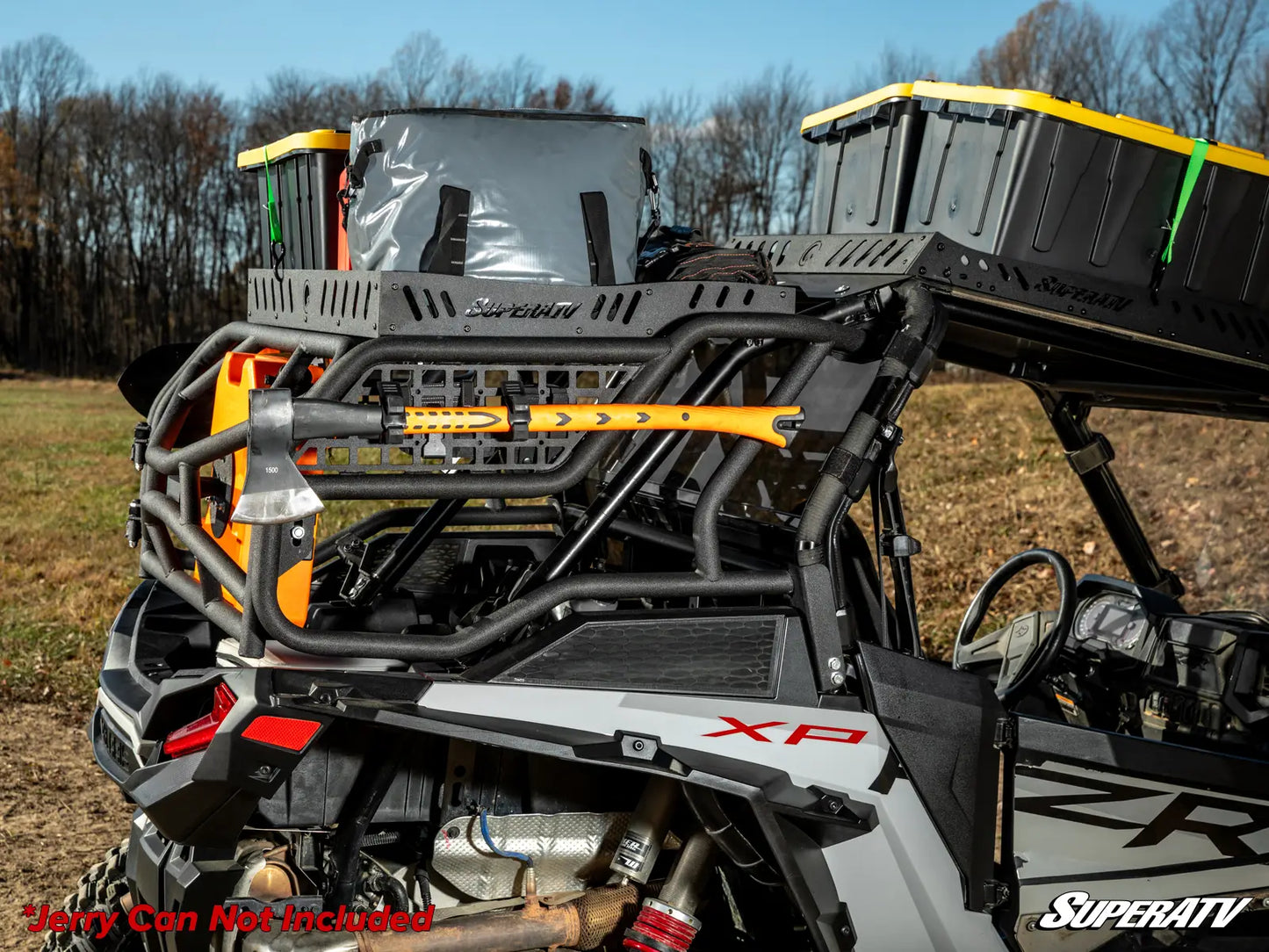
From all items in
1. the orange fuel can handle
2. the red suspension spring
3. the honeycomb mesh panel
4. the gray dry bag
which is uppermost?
the gray dry bag

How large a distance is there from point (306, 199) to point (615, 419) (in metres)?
1.12

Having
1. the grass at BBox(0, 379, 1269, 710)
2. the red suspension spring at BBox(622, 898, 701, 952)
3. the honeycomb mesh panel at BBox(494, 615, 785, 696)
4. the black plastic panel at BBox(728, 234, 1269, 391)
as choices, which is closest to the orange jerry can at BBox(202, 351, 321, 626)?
the honeycomb mesh panel at BBox(494, 615, 785, 696)

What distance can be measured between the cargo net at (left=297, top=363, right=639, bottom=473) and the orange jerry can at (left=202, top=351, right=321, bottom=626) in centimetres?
24

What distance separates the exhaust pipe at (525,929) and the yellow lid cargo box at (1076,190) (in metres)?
1.67

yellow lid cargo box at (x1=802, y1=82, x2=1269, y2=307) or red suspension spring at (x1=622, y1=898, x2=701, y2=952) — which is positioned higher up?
yellow lid cargo box at (x1=802, y1=82, x2=1269, y2=307)

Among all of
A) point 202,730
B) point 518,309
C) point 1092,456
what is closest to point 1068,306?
point 518,309

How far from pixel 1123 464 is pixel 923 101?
443 inches

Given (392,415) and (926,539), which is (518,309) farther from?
(926,539)

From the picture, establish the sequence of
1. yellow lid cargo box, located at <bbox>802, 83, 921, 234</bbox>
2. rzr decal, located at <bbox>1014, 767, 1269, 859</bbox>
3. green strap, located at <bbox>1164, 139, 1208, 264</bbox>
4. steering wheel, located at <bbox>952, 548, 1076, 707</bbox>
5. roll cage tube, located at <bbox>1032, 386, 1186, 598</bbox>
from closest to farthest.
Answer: rzr decal, located at <bbox>1014, 767, 1269, 859</bbox>, green strap, located at <bbox>1164, 139, 1208, 264</bbox>, yellow lid cargo box, located at <bbox>802, 83, 921, 234</bbox>, steering wheel, located at <bbox>952, 548, 1076, 707</bbox>, roll cage tube, located at <bbox>1032, 386, 1186, 598</bbox>

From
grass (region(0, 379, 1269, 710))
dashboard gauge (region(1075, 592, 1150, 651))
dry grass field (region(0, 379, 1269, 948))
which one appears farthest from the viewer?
grass (region(0, 379, 1269, 710))

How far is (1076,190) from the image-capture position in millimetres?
2709

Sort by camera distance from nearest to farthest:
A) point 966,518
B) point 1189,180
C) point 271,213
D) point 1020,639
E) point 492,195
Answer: point 492,195 → point 1189,180 → point 271,213 → point 1020,639 → point 966,518

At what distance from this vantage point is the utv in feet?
7.61

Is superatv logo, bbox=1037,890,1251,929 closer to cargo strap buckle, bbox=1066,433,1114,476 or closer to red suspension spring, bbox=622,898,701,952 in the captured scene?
red suspension spring, bbox=622,898,701,952
